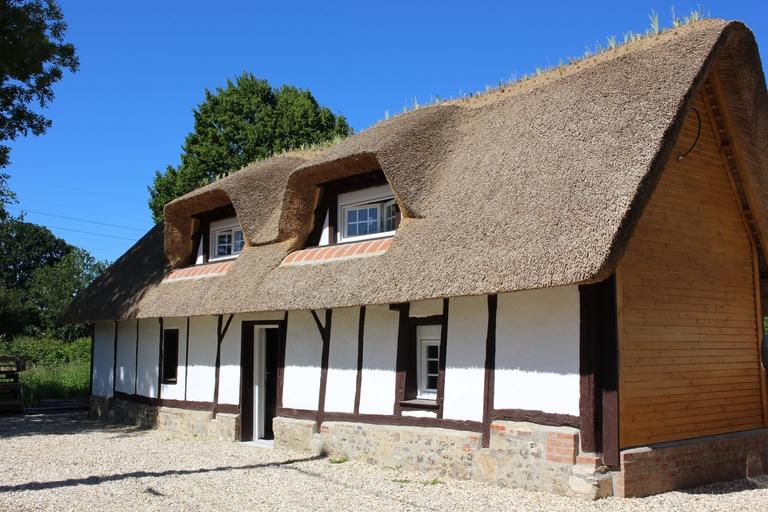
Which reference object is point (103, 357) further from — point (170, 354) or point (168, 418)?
point (168, 418)

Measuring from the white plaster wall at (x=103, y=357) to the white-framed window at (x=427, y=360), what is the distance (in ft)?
32.8

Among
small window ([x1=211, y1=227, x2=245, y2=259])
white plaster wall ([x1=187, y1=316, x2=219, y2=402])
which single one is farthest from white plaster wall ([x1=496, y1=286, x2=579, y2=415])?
small window ([x1=211, y1=227, x2=245, y2=259])

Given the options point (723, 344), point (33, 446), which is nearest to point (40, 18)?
point (33, 446)

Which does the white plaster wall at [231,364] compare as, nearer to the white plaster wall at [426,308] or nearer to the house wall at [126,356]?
the house wall at [126,356]

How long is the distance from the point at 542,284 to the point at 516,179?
6.64ft

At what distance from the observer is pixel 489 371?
28.0 ft

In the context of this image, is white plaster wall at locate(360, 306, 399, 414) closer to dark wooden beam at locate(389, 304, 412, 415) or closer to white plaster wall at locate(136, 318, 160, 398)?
dark wooden beam at locate(389, 304, 412, 415)

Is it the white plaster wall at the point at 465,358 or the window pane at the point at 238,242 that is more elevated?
the window pane at the point at 238,242

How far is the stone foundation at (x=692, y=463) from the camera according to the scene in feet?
→ 24.4

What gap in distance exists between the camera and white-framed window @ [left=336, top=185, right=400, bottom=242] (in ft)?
36.0

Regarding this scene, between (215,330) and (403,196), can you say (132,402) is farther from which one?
(403,196)

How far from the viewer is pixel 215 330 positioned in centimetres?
1338

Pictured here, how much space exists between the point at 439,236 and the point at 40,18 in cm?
1049

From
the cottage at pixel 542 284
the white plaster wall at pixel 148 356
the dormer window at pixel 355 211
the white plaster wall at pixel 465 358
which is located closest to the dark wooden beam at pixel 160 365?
the white plaster wall at pixel 148 356
